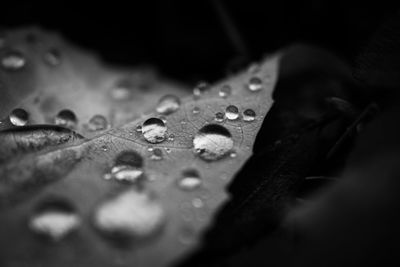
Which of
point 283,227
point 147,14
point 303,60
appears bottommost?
point 283,227

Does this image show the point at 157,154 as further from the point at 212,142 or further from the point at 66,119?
the point at 66,119

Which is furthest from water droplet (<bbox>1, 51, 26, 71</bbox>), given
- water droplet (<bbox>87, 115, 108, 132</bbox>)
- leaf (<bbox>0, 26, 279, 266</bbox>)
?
water droplet (<bbox>87, 115, 108, 132</bbox>)

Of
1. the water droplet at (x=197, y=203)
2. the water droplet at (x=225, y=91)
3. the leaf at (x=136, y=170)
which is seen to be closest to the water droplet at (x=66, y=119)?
the leaf at (x=136, y=170)

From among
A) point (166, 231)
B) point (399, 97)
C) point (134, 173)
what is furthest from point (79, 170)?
point (399, 97)

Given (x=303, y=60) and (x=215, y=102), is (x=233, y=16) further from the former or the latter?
(x=215, y=102)

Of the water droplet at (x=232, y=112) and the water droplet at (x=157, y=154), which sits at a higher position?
the water droplet at (x=232, y=112)

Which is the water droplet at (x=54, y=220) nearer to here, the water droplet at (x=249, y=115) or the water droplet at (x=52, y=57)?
the water droplet at (x=249, y=115)

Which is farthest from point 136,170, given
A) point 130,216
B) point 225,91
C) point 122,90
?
point 122,90
